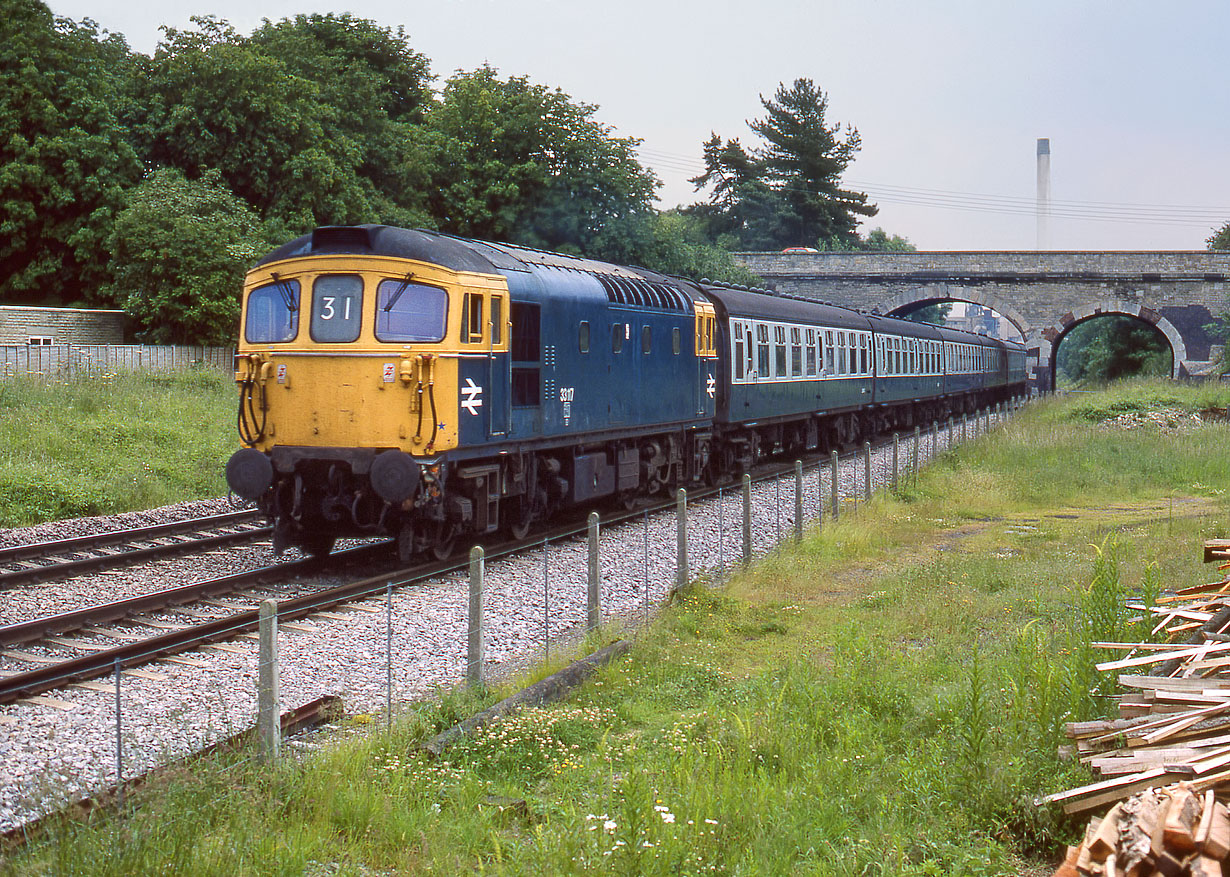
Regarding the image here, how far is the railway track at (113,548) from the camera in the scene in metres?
11.8

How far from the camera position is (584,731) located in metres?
7.25

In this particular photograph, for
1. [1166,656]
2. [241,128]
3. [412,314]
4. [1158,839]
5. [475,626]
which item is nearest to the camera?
[1158,839]

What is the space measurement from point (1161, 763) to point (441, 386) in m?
7.94

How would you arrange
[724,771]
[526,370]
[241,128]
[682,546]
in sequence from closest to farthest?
1. [724,771]
2. [682,546]
3. [526,370]
4. [241,128]

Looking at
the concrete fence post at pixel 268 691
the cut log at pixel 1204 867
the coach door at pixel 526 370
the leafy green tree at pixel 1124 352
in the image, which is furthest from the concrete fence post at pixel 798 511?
the leafy green tree at pixel 1124 352

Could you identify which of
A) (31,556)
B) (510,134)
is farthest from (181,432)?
(510,134)

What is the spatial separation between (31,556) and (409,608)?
16.2 ft

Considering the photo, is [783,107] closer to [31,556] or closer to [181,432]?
[181,432]

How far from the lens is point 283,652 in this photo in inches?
348

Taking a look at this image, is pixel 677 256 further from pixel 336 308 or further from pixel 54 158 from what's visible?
pixel 336 308

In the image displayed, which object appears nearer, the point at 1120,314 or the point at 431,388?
the point at 431,388

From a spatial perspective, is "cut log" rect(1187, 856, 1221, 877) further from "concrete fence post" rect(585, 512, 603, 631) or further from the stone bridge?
the stone bridge

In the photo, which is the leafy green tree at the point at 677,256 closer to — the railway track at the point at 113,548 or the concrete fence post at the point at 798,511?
the concrete fence post at the point at 798,511

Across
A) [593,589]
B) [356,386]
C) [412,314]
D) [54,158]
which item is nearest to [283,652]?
[593,589]
